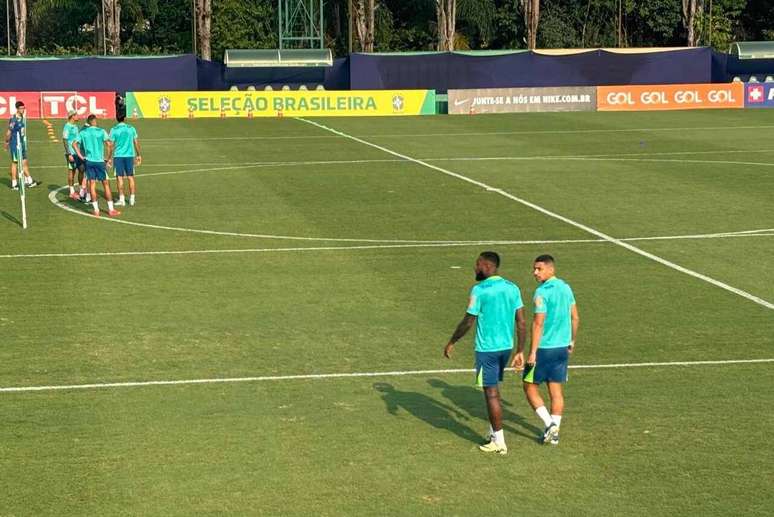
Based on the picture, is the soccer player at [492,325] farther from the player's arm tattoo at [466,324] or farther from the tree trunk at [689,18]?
the tree trunk at [689,18]

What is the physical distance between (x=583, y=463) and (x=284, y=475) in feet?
8.38

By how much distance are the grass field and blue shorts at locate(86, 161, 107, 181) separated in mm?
1039

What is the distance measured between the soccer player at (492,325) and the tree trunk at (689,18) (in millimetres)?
69979

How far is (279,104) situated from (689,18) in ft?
107

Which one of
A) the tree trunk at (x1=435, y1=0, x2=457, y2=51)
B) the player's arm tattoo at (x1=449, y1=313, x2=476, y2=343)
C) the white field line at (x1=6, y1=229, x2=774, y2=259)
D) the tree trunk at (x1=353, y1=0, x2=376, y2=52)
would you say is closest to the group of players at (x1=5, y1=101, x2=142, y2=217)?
the white field line at (x1=6, y1=229, x2=774, y2=259)

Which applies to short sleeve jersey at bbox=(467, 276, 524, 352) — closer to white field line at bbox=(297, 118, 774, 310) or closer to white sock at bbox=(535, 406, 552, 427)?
white sock at bbox=(535, 406, 552, 427)

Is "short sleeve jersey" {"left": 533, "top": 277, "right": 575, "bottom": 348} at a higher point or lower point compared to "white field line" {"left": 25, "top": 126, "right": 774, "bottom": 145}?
higher

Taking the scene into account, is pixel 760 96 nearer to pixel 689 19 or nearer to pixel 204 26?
pixel 689 19

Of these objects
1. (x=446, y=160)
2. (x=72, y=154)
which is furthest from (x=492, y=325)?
(x=446, y=160)

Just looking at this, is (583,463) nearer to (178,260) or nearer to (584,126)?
(178,260)

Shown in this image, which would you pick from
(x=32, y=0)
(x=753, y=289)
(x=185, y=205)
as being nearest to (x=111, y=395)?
(x=753, y=289)

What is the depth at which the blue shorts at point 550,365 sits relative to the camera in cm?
1238

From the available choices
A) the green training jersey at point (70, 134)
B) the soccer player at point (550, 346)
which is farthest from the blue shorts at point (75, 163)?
the soccer player at point (550, 346)

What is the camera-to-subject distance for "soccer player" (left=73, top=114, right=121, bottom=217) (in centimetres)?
2641
